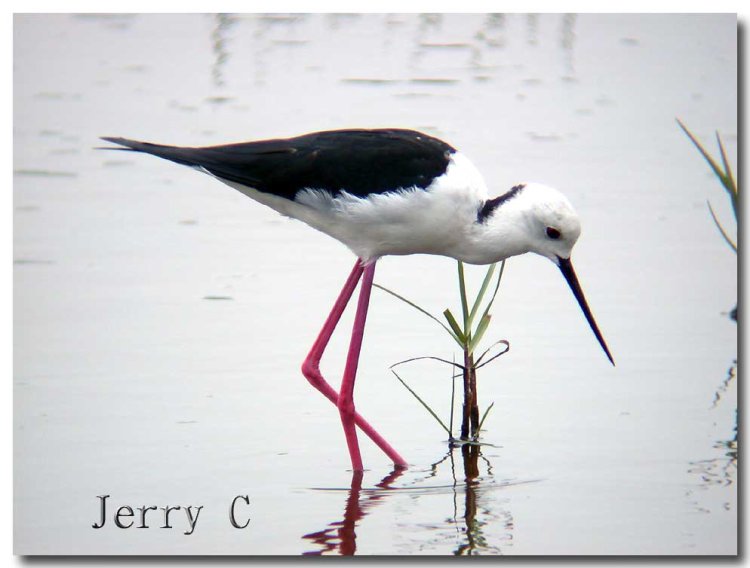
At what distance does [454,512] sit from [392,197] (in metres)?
1.31

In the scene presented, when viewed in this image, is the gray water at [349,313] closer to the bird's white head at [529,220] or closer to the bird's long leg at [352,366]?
the bird's long leg at [352,366]

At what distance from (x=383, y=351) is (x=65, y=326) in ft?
5.56

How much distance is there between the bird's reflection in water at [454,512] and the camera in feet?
15.2

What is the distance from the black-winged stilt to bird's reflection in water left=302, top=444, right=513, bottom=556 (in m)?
0.21

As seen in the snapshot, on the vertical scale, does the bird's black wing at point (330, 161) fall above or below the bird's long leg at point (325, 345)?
above

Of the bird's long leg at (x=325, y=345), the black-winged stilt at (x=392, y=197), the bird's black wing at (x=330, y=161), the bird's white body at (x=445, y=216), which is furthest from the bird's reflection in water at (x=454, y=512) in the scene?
the bird's black wing at (x=330, y=161)

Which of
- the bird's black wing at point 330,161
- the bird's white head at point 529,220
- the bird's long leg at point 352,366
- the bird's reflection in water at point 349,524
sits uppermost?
the bird's black wing at point 330,161

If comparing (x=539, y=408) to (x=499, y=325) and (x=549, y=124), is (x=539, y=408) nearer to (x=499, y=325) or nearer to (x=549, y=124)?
(x=499, y=325)

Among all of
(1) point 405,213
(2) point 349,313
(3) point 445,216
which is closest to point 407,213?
(1) point 405,213

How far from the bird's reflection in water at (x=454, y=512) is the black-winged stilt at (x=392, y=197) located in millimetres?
210

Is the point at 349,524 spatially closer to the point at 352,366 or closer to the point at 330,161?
the point at 352,366

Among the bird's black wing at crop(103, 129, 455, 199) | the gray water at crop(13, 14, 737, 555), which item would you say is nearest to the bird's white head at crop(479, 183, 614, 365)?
the bird's black wing at crop(103, 129, 455, 199)

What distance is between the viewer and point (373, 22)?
42.0 feet

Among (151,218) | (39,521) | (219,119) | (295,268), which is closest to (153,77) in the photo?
(219,119)
